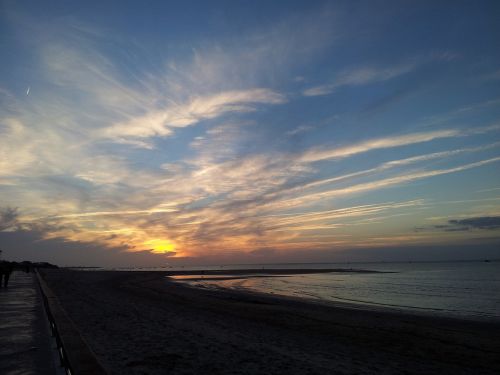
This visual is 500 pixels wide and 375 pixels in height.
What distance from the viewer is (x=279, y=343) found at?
12.3 metres

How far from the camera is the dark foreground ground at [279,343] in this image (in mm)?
9211

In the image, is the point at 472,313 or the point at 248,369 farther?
the point at 472,313

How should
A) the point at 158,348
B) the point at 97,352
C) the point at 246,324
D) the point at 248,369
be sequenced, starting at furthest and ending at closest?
1. the point at 246,324
2. the point at 158,348
3. the point at 97,352
4. the point at 248,369

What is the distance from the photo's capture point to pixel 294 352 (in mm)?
11047

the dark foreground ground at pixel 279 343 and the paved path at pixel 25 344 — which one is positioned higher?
the paved path at pixel 25 344

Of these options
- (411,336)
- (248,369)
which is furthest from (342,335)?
(248,369)

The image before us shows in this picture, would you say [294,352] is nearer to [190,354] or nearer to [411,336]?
[190,354]

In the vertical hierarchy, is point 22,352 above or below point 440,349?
above

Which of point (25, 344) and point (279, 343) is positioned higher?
point (25, 344)

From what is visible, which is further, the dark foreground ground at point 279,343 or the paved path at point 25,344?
the dark foreground ground at point 279,343

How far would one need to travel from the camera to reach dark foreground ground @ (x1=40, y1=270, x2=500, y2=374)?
9.21 metres

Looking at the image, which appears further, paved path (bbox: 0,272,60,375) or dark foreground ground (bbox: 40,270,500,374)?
dark foreground ground (bbox: 40,270,500,374)

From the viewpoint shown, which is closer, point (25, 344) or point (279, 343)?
point (25, 344)

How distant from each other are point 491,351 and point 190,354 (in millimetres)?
11074
